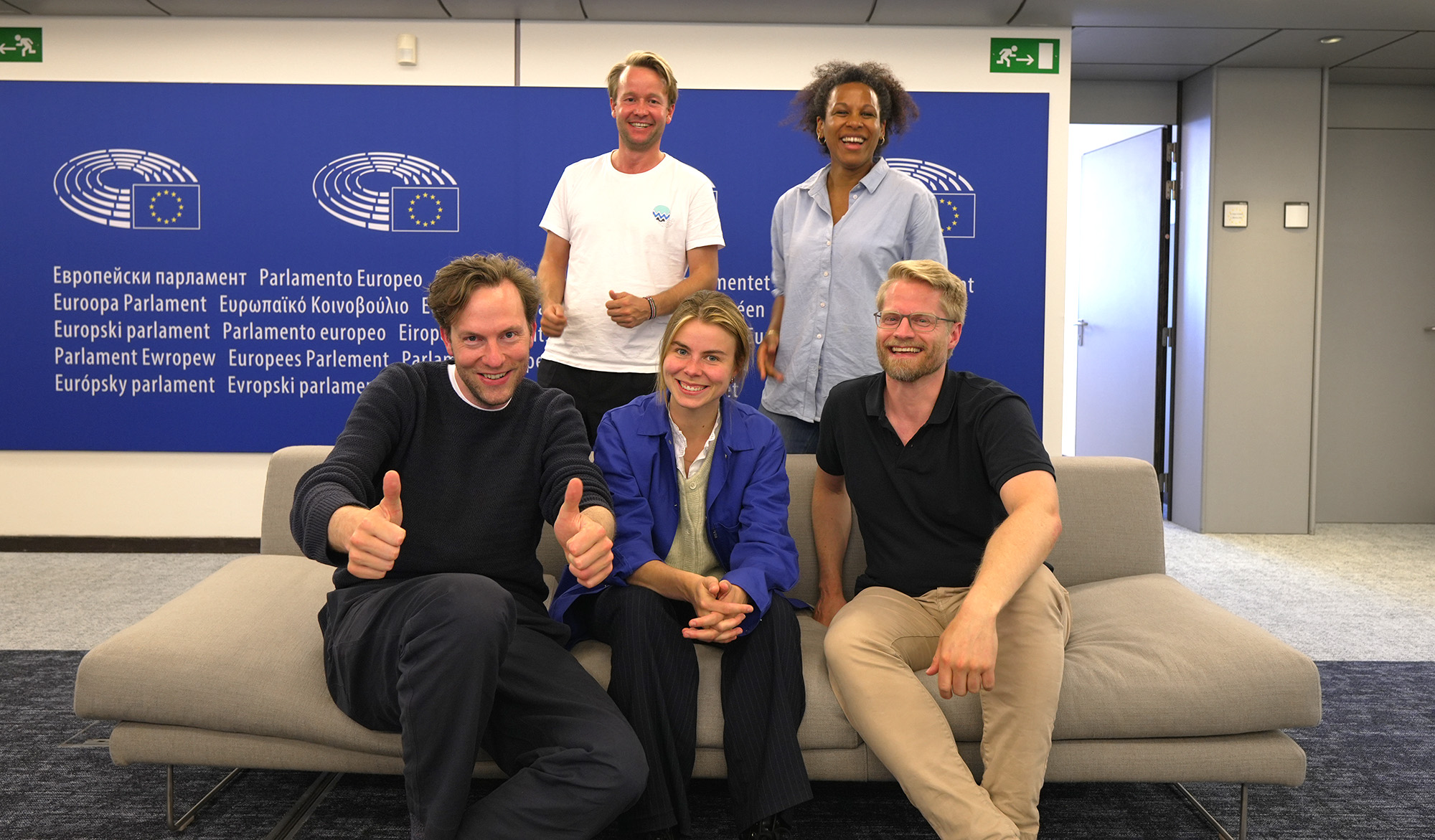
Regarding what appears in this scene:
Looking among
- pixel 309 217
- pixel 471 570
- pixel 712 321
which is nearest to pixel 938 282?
pixel 712 321

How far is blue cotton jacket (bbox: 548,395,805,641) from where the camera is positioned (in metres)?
2.12

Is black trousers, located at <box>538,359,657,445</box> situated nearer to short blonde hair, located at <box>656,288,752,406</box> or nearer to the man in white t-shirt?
the man in white t-shirt

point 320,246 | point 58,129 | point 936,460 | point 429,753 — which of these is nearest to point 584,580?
point 429,753

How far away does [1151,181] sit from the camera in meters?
6.04

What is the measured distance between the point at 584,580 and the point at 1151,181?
17.8ft

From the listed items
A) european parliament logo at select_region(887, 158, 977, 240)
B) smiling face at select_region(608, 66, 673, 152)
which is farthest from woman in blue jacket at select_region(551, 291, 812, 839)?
european parliament logo at select_region(887, 158, 977, 240)

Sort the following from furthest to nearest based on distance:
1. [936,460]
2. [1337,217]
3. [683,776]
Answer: [1337,217], [936,460], [683,776]

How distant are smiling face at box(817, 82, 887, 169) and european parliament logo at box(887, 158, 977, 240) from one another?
79.8 inches

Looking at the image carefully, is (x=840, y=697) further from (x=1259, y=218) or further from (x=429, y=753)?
(x=1259, y=218)

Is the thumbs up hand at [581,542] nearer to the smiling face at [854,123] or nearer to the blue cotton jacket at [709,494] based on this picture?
the blue cotton jacket at [709,494]

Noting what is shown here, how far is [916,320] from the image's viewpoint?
2.21 metres

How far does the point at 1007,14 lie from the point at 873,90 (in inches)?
86.0

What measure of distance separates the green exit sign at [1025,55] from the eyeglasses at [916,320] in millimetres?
3146

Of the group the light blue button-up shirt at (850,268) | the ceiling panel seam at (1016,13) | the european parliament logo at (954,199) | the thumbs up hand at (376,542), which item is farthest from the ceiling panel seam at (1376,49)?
the thumbs up hand at (376,542)
